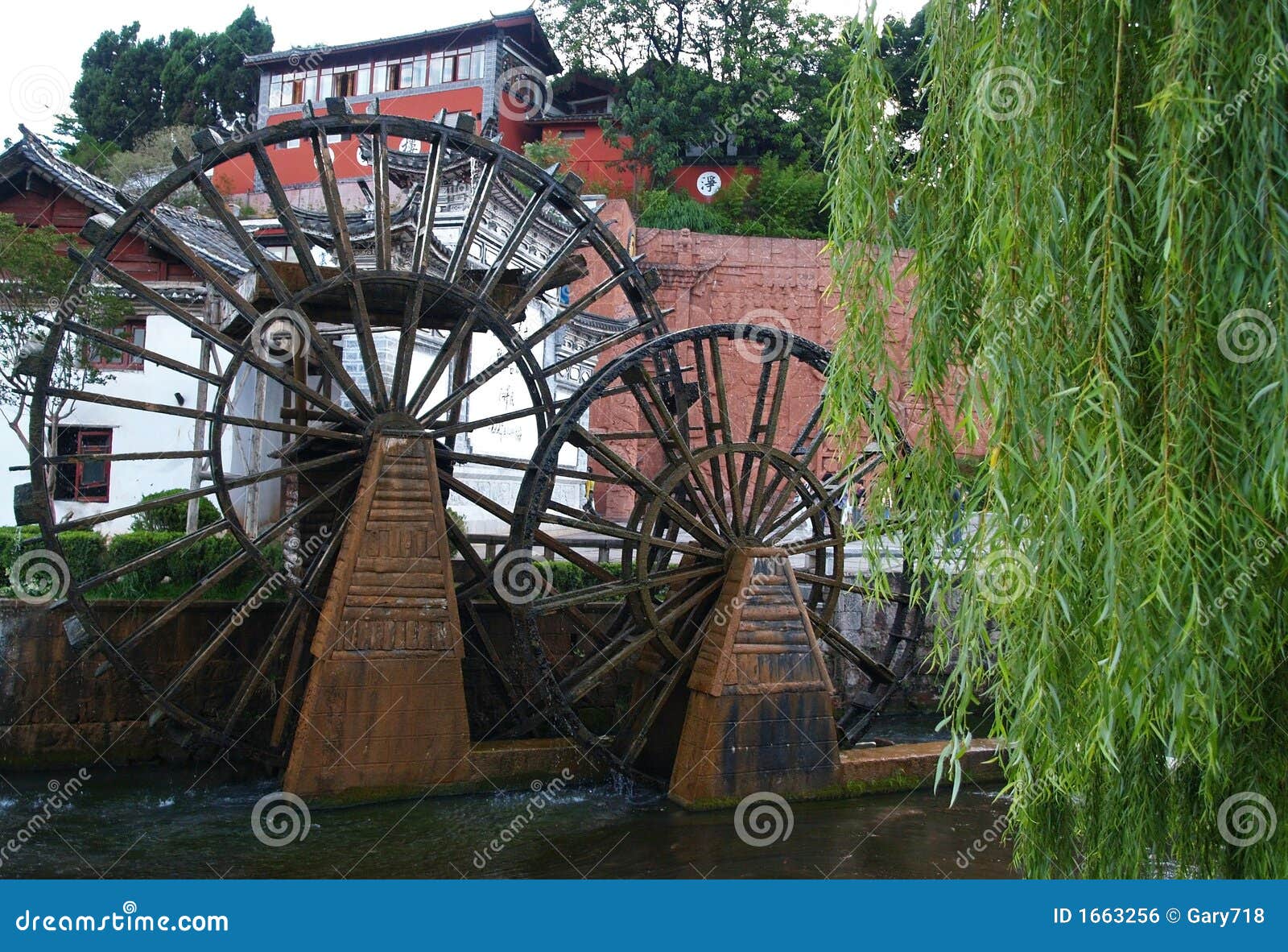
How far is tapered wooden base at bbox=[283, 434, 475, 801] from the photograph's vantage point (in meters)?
8.66

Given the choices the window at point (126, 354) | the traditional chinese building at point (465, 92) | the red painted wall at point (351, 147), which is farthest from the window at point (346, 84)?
the window at point (126, 354)

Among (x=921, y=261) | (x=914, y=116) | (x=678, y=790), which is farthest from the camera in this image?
(x=914, y=116)

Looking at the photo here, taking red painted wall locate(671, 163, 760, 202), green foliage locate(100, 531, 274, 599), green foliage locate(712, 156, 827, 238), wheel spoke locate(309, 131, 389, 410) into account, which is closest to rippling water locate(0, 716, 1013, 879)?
green foliage locate(100, 531, 274, 599)

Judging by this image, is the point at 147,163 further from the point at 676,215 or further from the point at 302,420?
the point at 302,420

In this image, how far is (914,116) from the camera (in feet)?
89.9

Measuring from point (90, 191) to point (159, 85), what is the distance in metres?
16.9

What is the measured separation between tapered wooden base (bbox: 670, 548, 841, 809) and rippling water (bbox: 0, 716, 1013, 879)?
25cm

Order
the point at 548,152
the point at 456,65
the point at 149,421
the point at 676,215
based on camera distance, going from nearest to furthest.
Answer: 1. the point at 149,421
2. the point at 548,152
3. the point at 676,215
4. the point at 456,65

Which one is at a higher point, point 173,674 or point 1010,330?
point 1010,330

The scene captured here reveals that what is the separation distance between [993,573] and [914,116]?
2559cm

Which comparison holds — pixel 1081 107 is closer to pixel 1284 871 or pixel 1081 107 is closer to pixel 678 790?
pixel 1284 871

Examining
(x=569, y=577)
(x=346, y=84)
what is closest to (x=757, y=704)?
(x=569, y=577)

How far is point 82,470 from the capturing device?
708 inches

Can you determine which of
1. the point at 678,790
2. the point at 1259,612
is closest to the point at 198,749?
the point at 678,790
